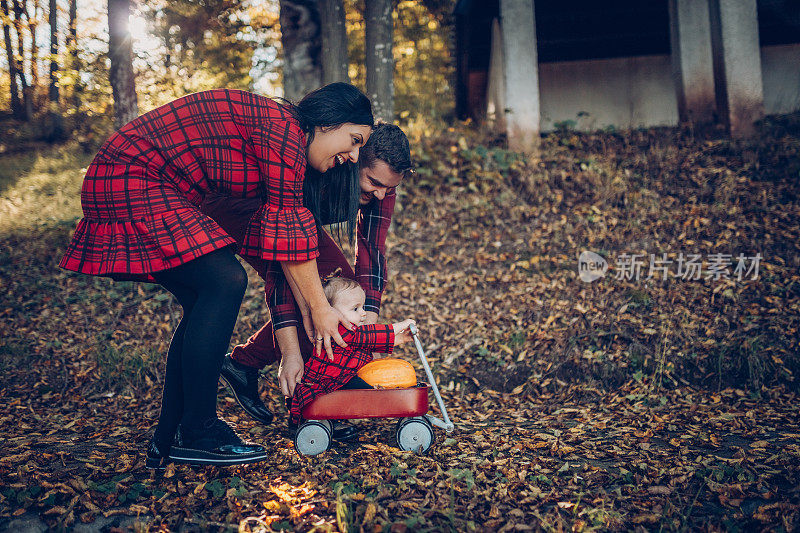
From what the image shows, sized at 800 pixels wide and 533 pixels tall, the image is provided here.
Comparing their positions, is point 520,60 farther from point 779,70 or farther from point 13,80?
point 13,80

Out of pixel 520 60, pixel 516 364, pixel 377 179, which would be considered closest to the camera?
pixel 377 179

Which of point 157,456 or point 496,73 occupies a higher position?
point 496,73

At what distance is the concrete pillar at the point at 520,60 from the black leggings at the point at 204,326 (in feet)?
20.8

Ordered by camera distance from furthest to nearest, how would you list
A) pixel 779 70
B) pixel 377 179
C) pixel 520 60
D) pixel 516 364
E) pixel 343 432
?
pixel 779 70, pixel 520 60, pixel 516 364, pixel 343 432, pixel 377 179

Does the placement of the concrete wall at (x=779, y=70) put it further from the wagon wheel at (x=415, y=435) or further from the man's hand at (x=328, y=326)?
the man's hand at (x=328, y=326)

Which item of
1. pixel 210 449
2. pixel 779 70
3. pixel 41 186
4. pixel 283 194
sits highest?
pixel 779 70

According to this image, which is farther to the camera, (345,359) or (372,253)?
(372,253)

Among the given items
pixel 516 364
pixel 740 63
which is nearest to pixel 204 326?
pixel 516 364

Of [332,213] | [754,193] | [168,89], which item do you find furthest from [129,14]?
[754,193]

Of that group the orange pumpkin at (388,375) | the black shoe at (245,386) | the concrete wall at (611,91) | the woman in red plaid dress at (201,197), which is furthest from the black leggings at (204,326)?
the concrete wall at (611,91)

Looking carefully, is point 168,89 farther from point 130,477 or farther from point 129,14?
point 130,477

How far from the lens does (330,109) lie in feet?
7.89

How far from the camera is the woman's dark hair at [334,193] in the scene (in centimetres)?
271

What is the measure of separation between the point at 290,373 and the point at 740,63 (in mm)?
7710
